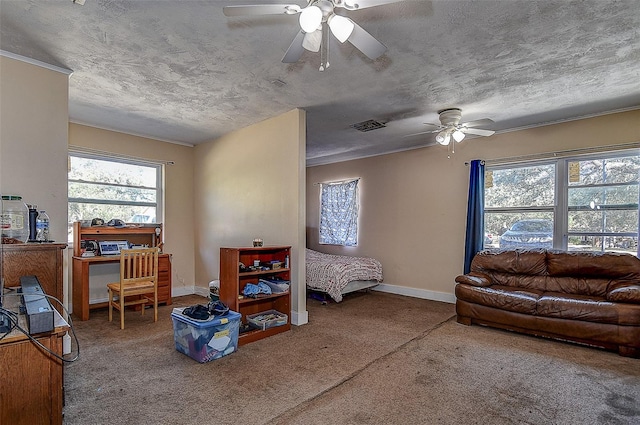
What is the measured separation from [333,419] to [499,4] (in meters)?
Answer: 2.79

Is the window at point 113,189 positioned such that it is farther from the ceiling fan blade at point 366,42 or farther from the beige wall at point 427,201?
the ceiling fan blade at point 366,42

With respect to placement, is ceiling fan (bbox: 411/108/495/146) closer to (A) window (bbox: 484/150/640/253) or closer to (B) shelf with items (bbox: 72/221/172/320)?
(A) window (bbox: 484/150/640/253)

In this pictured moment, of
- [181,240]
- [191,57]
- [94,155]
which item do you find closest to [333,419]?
[191,57]

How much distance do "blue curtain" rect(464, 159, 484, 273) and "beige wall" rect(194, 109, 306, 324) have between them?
256 centimetres

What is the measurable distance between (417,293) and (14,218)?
517 centimetres

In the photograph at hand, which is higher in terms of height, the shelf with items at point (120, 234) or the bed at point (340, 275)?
the shelf with items at point (120, 234)

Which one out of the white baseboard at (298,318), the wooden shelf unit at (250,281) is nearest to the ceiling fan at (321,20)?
the wooden shelf unit at (250,281)

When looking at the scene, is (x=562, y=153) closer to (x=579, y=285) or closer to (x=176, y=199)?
(x=579, y=285)

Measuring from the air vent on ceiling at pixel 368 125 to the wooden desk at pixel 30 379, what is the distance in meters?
3.86

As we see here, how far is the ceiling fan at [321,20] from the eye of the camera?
1.64 m

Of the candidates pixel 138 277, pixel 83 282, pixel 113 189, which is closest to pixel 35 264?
pixel 138 277

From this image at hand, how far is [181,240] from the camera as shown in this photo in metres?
5.43

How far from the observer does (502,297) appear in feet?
11.7

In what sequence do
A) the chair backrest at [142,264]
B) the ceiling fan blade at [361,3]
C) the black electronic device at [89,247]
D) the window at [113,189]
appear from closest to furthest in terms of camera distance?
the ceiling fan blade at [361,3]
the chair backrest at [142,264]
the black electronic device at [89,247]
the window at [113,189]
